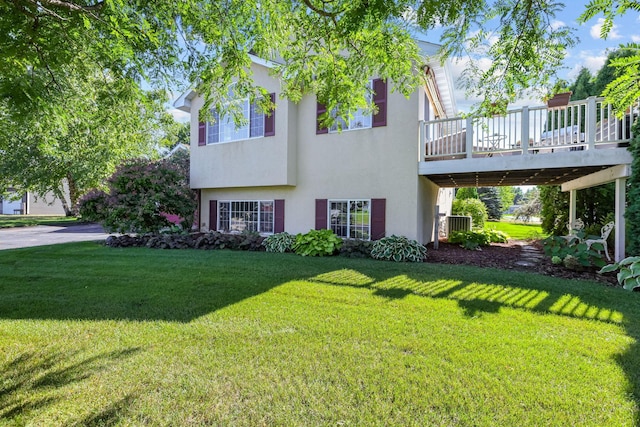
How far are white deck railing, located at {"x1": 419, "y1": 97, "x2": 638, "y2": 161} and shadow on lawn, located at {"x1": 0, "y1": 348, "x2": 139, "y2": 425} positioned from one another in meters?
8.16

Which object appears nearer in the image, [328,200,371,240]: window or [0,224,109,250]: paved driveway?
[328,200,371,240]: window

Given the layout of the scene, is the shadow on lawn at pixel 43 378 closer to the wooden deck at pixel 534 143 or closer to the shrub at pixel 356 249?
the shrub at pixel 356 249

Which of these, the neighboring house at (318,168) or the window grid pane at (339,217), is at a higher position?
the neighboring house at (318,168)

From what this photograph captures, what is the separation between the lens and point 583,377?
10.7ft

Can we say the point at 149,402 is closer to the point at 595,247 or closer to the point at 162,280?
the point at 162,280

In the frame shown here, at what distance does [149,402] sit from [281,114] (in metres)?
10.2

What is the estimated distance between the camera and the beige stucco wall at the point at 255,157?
11.7 meters

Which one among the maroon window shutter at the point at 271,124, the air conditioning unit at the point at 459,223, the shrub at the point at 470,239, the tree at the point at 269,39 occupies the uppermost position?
the maroon window shutter at the point at 271,124

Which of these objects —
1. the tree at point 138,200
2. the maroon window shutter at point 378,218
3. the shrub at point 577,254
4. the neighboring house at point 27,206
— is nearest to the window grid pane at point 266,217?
the tree at point 138,200

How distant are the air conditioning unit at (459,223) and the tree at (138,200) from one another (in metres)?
11.1

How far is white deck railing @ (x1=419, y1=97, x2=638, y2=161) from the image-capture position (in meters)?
8.03

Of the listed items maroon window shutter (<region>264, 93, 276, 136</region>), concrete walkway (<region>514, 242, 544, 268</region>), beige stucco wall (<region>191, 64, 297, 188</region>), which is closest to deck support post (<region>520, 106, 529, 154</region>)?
concrete walkway (<region>514, 242, 544, 268</region>)

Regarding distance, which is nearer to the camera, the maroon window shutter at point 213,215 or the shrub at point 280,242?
A: the shrub at point 280,242

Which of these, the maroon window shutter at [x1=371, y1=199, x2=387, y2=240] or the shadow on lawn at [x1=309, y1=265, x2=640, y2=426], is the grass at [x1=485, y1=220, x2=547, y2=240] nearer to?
the maroon window shutter at [x1=371, y1=199, x2=387, y2=240]
